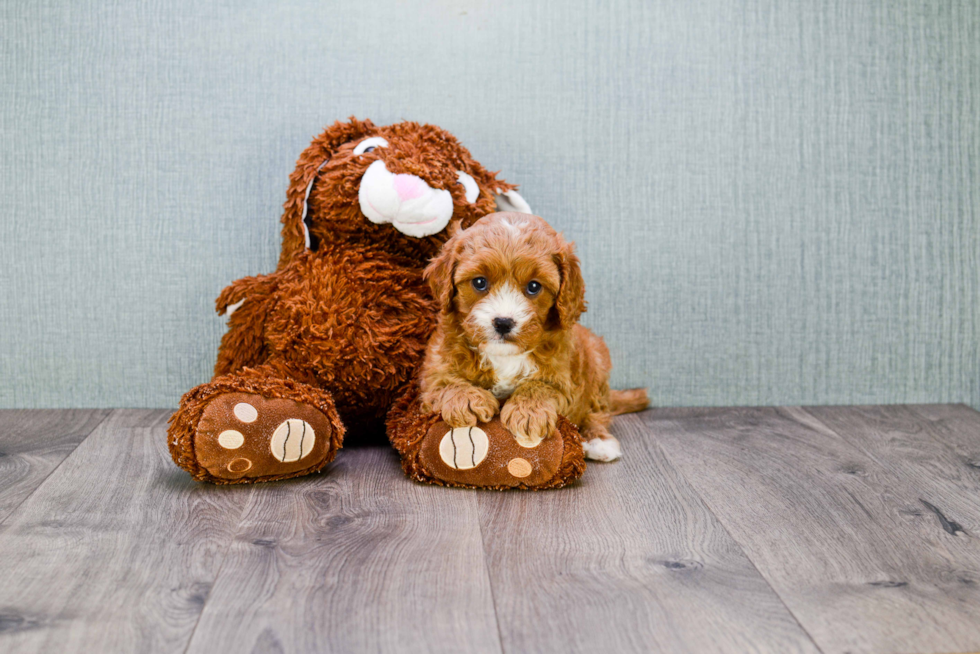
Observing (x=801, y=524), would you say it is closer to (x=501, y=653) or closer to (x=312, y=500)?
(x=501, y=653)

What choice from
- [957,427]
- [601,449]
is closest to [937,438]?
[957,427]

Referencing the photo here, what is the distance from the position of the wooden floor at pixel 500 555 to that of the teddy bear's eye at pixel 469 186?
60 centimetres

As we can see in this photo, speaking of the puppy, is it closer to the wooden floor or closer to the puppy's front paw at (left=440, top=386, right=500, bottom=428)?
the puppy's front paw at (left=440, top=386, right=500, bottom=428)

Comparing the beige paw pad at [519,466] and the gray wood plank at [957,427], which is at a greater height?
the beige paw pad at [519,466]

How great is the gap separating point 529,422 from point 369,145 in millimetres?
714

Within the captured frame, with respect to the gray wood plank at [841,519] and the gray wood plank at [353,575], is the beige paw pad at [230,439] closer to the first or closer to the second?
the gray wood plank at [353,575]

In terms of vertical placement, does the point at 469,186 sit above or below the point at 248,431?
above

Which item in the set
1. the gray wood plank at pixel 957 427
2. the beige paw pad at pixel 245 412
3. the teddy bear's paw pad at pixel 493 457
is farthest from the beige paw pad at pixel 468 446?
the gray wood plank at pixel 957 427

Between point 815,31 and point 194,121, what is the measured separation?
1.63 meters

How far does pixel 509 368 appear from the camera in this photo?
164 cm

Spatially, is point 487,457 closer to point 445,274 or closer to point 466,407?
point 466,407

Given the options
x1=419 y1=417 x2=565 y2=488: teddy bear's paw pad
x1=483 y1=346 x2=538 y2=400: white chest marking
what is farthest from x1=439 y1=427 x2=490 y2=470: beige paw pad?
x1=483 y1=346 x2=538 y2=400: white chest marking

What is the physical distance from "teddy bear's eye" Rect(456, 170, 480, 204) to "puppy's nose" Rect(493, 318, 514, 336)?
43 cm

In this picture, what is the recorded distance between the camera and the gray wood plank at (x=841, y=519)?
1119 millimetres
